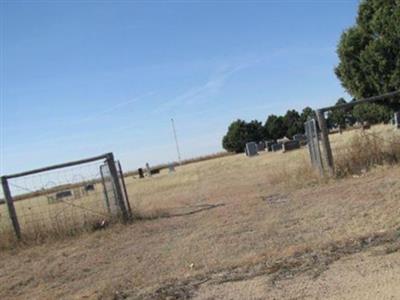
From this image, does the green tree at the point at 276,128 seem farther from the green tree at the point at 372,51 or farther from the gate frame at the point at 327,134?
the gate frame at the point at 327,134

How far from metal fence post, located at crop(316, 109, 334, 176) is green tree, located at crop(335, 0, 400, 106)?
922 centimetres

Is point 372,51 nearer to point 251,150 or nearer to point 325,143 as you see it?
point 325,143

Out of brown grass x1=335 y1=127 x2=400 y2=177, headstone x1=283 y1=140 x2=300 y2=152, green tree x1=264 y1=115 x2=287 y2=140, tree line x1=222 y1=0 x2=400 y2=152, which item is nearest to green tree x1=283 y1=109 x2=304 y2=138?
green tree x1=264 y1=115 x2=287 y2=140

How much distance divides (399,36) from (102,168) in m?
13.4

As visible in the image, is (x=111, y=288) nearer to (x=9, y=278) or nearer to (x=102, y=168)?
(x=9, y=278)

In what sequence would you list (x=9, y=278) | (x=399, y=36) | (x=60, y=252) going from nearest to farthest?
(x=9, y=278) < (x=60, y=252) < (x=399, y=36)

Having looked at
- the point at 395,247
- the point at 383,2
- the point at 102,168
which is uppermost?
the point at 383,2

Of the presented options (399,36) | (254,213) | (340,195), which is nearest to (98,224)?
(254,213)

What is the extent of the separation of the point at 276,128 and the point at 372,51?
83943 millimetres

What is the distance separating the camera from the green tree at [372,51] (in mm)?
23000

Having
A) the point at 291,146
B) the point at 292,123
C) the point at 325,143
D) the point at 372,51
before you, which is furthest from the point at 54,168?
the point at 292,123

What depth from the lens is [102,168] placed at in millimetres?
15289

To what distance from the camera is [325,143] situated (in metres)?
14.8

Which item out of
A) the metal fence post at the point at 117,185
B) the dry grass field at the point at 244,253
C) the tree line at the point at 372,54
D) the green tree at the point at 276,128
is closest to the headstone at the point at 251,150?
the tree line at the point at 372,54
